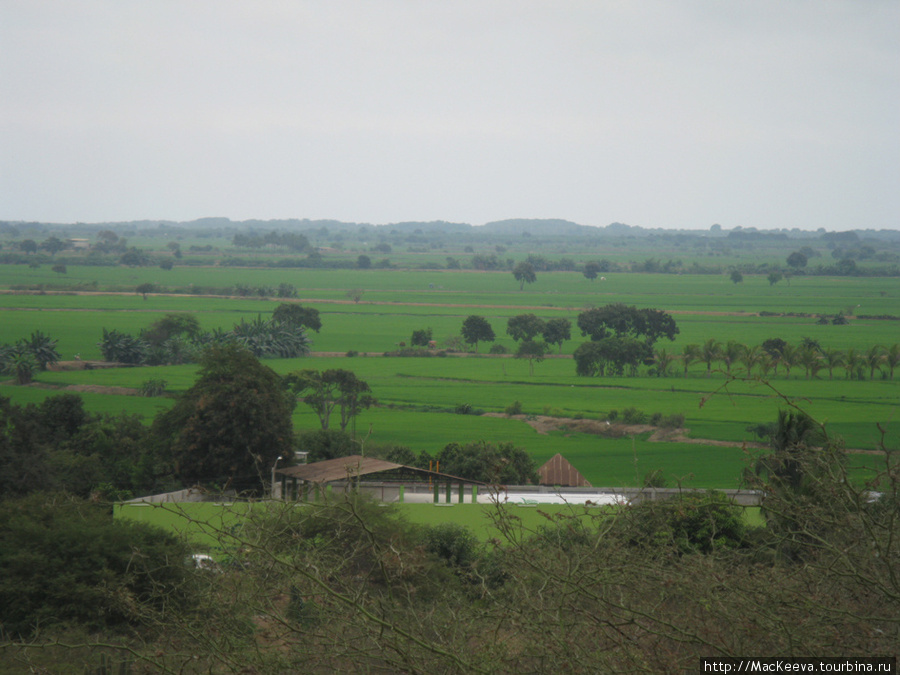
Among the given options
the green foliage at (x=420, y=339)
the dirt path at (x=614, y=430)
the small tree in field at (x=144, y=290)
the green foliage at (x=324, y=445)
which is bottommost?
the dirt path at (x=614, y=430)

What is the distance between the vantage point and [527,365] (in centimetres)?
5394

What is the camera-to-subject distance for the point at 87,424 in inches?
1073

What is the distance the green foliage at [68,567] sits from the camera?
12.0 m

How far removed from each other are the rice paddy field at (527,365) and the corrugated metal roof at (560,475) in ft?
3.39

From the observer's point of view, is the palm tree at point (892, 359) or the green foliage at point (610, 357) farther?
the palm tree at point (892, 359)

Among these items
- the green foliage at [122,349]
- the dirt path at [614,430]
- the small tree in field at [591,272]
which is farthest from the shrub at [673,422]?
the small tree in field at [591,272]

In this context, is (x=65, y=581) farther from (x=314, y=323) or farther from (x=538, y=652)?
(x=314, y=323)

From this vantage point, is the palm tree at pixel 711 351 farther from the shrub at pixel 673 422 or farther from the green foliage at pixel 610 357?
the shrub at pixel 673 422

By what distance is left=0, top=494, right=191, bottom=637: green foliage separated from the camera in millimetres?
12023

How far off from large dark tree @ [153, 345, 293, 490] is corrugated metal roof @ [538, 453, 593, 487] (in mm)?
7386

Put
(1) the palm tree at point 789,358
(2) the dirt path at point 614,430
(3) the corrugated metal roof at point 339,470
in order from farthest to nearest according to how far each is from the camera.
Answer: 1. (1) the palm tree at point 789,358
2. (2) the dirt path at point 614,430
3. (3) the corrugated metal roof at point 339,470

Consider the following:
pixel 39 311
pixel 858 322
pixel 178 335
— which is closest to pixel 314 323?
pixel 178 335

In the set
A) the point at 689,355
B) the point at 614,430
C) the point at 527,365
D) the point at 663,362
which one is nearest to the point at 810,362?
the point at 689,355

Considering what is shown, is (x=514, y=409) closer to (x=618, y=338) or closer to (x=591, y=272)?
(x=618, y=338)
